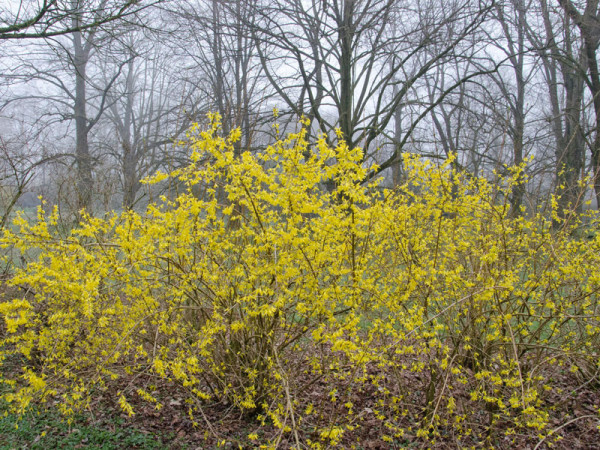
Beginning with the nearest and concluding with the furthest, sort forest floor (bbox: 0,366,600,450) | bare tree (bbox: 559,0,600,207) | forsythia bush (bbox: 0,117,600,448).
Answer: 1. forsythia bush (bbox: 0,117,600,448)
2. forest floor (bbox: 0,366,600,450)
3. bare tree (bbox: 559,0,600,207)

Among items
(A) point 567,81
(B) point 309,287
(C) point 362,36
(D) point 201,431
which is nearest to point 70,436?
(D) point 201,431

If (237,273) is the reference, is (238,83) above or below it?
above

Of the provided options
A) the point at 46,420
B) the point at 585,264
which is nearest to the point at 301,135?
the point at 585,264

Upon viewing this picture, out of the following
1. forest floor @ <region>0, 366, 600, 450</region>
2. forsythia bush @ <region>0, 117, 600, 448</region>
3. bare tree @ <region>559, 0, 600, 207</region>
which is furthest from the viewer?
bare tree @ <region>559, 0, 600, 207</region>

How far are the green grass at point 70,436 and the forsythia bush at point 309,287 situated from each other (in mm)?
503

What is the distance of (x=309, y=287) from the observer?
3.21 m

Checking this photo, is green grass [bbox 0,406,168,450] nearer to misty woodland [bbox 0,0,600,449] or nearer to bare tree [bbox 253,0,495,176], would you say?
misty woodland [bbox 0,0,600,449]

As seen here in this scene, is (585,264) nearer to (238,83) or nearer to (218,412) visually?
(218,412)

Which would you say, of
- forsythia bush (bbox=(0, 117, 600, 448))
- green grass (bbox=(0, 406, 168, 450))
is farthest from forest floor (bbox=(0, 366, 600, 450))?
forsythia bush (bbox=(0, 117, 600, 448))

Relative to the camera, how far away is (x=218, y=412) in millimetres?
4270

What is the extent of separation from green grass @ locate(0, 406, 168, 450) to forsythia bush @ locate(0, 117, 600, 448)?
1.65 ft

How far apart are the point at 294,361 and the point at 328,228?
1.62 meters

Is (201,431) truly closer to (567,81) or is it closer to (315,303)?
(315,303)

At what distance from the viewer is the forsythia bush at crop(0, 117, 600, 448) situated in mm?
3023
